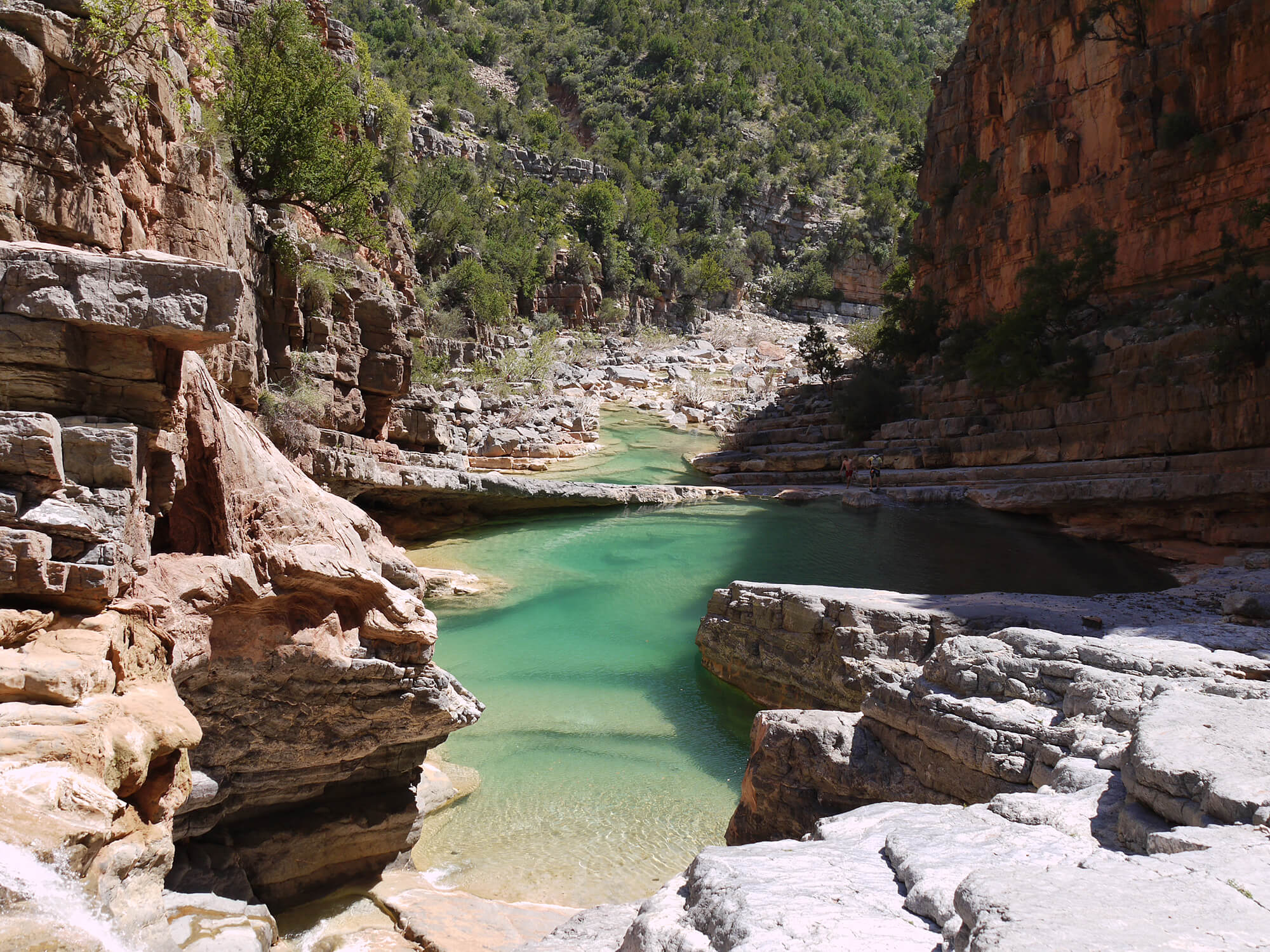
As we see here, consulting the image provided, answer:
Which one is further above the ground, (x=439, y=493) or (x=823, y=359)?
(x=823, y=359)

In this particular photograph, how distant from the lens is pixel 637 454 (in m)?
29.2

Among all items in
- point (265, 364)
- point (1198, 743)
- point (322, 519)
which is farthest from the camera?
point (265, 364)

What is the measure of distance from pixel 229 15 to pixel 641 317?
3636 centimetres

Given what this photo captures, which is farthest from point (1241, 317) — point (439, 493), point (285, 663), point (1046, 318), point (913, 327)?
point (285, 663)

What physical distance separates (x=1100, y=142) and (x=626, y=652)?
20822 millimetres

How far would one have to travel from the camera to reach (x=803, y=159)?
69375 millimetres

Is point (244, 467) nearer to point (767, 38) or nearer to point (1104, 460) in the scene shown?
point (1104, 460)

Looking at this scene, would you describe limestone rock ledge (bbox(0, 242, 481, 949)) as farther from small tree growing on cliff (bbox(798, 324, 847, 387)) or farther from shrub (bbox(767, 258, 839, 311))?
→ shrub (bbox(767, 258, 839, 311))

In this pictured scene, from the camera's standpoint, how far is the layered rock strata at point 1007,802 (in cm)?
254

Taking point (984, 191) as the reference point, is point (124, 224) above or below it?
below

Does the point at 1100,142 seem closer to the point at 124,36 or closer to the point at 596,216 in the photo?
the point at 124,36

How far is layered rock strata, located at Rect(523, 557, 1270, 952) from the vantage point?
254cm

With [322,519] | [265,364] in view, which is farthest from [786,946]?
[265,364]

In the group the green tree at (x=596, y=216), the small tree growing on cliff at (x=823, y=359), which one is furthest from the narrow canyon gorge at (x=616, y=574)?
the green tree at (x=596, y=216)
